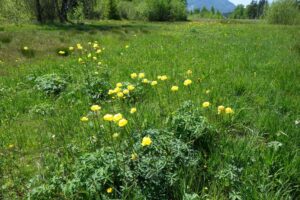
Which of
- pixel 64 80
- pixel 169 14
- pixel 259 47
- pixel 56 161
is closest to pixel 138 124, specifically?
pixel 56 161

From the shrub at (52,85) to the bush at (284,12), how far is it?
37.2 metres

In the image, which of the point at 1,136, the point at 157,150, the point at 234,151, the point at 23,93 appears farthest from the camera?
the point at 23,93

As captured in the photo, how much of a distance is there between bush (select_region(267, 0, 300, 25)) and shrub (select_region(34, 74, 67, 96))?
122ft

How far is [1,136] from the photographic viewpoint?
3.87 metres

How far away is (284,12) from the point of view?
36.6 meters

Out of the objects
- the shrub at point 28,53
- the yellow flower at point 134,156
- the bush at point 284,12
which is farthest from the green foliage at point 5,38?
the bush at point 284,12

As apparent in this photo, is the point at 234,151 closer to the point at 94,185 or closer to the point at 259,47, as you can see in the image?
the point at 94,185

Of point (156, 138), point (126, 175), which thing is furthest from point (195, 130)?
point (126, 175)

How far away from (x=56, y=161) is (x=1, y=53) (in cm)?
744

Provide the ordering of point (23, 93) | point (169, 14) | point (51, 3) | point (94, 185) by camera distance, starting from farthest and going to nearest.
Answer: point (169, 14) → point (51, 3) → point (23, 93) → point (94, 185)

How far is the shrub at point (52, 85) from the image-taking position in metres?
5.53

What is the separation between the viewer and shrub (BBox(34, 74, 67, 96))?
5525mm

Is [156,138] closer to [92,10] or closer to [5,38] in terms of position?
[5,38]

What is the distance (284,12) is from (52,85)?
126ft
